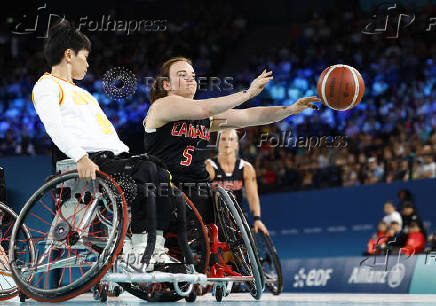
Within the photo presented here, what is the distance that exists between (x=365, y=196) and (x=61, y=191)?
7.94 metres

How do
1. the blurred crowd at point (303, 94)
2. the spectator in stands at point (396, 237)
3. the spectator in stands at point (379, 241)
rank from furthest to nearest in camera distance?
1. the blurred crowd at point (303, 94)
2. the spectator in stands at point (379, 241)
3. the spectator in stands at point (396, 237)

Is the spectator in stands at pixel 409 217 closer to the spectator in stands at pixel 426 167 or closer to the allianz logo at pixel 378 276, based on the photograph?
the spectator in stands at pixel 426 167

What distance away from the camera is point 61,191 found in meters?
4.18

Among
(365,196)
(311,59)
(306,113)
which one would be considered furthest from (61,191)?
(311,59)

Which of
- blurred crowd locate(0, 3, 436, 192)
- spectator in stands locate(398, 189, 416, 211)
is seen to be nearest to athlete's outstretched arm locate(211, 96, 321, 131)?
blurred crowd locate(0, 3, 436, 192)

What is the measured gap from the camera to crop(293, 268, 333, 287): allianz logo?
35.0 ft

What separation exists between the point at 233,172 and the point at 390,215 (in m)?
3.05

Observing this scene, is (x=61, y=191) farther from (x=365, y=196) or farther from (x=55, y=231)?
(x=365, y=196)

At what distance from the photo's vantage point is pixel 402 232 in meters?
10.1

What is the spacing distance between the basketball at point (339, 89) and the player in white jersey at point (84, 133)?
1.63 metres

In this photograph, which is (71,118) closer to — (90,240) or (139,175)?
(139,175)

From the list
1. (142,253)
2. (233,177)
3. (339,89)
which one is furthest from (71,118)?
(233,177)

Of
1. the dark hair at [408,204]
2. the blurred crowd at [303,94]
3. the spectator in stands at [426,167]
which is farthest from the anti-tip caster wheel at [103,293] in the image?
the spectator in stands at [426,167]

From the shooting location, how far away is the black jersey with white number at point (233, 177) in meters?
8.68
